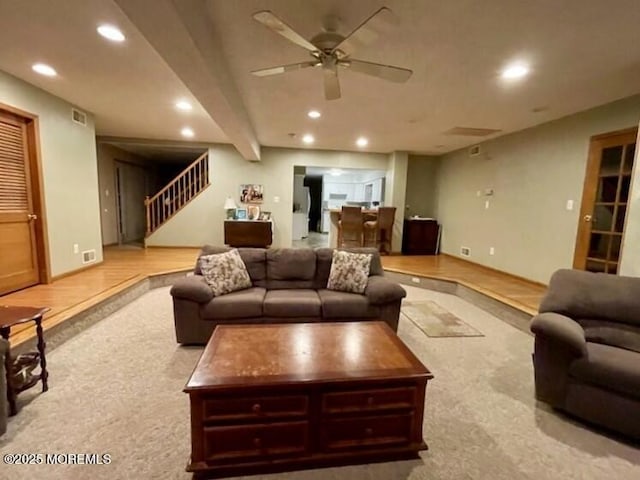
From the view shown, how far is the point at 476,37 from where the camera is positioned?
2316 mm

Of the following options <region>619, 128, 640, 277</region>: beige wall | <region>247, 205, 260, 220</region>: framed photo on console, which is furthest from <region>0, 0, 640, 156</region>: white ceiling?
<region>247, 205, 260, 220</region>: framed photo on console

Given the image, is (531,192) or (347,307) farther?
(531,192)

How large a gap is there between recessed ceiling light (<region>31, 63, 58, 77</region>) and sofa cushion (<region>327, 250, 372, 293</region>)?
11.1 feet

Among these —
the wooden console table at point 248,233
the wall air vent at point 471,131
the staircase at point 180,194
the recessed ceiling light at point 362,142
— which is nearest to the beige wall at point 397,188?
the recessed ceiling light at point 362,142

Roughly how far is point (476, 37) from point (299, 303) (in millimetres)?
2526

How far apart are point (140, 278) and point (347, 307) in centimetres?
309

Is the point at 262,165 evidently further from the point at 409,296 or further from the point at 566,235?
the point at 566,235

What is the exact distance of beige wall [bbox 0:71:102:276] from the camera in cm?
365

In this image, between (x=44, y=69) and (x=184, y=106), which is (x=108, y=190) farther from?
(x=44, y=69)

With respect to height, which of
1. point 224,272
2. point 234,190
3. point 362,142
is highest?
point 362,142

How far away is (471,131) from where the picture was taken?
16.9ft

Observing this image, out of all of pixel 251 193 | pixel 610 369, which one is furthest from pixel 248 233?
pixel 610 369

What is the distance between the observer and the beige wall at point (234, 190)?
23.3 ft

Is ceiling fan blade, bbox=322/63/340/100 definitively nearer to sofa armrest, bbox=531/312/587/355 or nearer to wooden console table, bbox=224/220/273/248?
sofa armrest, bbox=531/312/587/355
